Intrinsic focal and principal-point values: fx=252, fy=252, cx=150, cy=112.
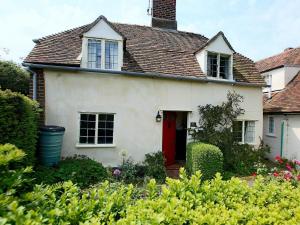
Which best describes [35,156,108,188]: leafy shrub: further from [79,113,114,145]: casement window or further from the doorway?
the doorway

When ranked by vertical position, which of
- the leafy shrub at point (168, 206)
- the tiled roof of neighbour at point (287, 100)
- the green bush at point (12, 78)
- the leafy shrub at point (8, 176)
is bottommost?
the leafy shrub at point (168, 206)

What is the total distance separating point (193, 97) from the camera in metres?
13.0

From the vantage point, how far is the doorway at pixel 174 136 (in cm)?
1359

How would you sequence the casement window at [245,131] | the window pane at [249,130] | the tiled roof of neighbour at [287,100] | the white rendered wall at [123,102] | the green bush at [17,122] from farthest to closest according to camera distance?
1. the tiled roof of neighbour at [287,100]
2. the window pane at [249,130]
3. the casement window at [245,131]
4. the white rendered wall at [123,102]
5. the green bush at [17,122]

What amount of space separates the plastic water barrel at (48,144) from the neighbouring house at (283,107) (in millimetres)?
12129

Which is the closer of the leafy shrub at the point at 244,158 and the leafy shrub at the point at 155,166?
the leafy shrub at the point at 155,166

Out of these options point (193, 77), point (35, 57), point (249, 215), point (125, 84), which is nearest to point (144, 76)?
point (125, 84)

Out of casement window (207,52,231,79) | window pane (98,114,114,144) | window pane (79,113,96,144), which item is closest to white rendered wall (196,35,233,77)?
casement window (207,52,231,79)

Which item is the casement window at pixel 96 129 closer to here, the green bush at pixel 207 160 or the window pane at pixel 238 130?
the green bush at pixel 207 160

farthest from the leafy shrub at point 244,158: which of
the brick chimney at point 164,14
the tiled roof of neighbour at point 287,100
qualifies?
the brick chimney at point 164,14

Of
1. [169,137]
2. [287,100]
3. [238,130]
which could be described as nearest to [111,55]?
[169,137]

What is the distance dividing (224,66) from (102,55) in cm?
681

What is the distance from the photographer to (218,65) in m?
13.6

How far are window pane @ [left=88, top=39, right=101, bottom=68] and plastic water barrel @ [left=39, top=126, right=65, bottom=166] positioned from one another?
3434 mm
